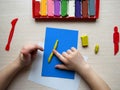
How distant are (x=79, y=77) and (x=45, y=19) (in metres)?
0.22

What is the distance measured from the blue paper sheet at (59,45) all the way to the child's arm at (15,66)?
33 mm

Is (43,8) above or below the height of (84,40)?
above

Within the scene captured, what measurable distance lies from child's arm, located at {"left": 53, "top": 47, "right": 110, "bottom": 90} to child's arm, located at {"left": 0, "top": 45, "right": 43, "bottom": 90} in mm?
73

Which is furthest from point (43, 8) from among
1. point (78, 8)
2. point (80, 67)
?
point (80, 67)

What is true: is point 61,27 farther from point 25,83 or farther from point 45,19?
point 25,83

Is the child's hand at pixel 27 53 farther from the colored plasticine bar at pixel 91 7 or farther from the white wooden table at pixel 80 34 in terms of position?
the colored plasticine bar at pixel 91 7

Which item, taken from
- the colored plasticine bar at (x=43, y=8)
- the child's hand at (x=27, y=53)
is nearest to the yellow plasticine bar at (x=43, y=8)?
the colored plasticine bar at (x=43, y=8)

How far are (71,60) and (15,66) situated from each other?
0.60ft

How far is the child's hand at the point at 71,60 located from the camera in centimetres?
76

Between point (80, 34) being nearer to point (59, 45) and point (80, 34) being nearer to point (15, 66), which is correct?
point (59, 45)

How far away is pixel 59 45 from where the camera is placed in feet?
2.55

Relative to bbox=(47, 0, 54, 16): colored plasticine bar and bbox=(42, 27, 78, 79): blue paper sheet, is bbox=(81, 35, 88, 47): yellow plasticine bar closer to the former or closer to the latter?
bbox=(42, 27, 78, 79): blue paper sheet

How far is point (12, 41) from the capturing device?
31.4 inches

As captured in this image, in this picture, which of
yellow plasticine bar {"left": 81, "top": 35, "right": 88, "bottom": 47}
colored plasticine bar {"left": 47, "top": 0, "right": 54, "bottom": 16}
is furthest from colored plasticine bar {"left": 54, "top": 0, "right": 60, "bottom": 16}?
yellow plasticine bar {"left": 81, "top": 35, "right": 88, "bottom": 47}
